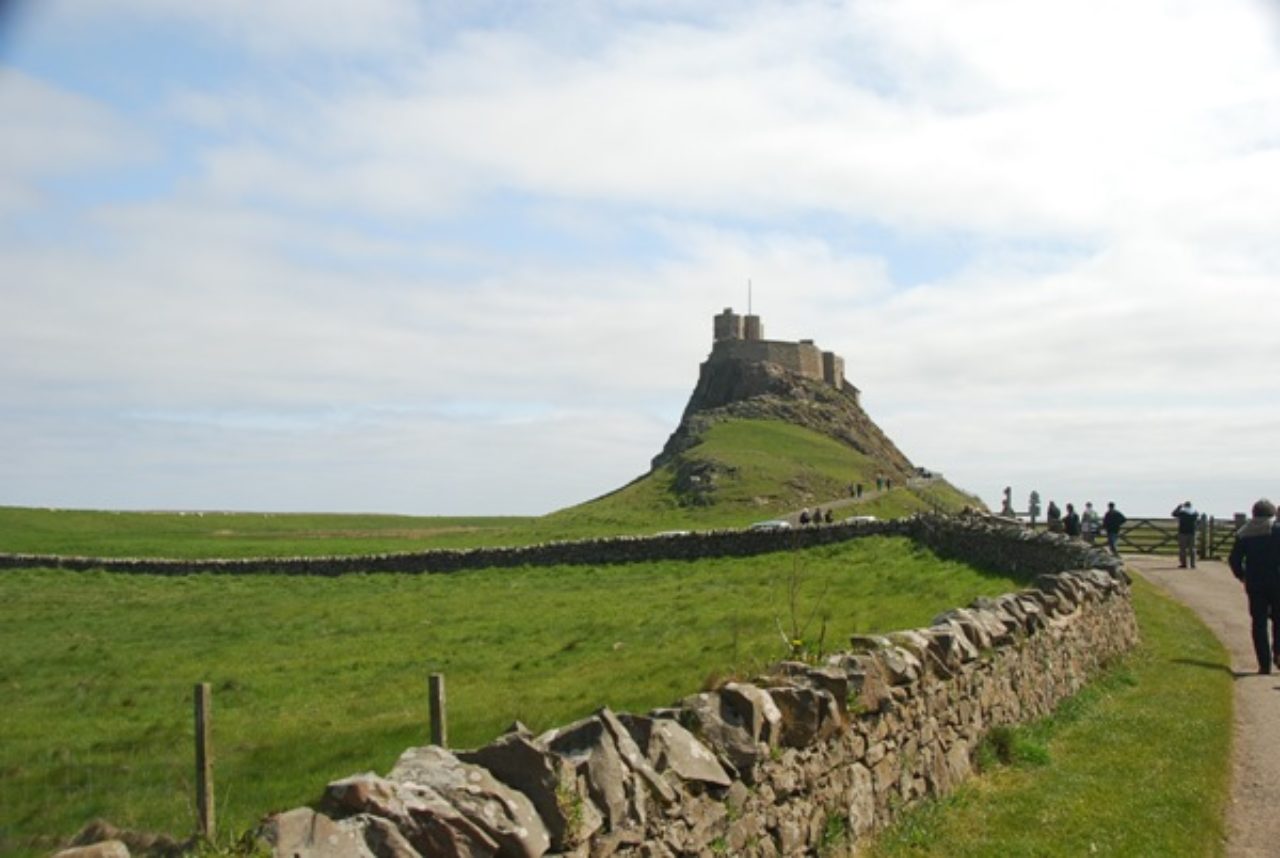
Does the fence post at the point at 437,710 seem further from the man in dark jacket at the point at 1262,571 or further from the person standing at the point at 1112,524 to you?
the person standing at the point at 1112,524

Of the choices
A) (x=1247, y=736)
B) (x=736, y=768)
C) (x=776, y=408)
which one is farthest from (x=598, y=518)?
(x=736, y=768)

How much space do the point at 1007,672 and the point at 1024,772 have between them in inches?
54.0

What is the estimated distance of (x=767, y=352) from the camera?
119 metres

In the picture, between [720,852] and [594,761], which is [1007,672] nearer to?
[720,852]

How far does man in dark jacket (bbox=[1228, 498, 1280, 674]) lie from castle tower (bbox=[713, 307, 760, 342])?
10670 cm

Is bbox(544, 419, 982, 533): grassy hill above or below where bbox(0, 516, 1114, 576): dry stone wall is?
above

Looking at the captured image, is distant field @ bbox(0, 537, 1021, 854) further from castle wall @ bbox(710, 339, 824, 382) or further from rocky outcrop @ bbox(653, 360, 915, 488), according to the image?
castle wall @ bbox(710, 339, 824, 382)

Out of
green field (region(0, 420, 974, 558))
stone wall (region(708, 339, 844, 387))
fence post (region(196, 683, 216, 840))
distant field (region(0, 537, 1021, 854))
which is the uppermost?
stone wall (region(708, 339, 844, 387))

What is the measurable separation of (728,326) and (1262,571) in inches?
4265

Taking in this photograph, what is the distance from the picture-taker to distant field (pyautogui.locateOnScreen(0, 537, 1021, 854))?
14.8 metres

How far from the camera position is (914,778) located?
10586mm

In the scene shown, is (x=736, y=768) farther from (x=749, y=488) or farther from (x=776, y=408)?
(x=776, y=408)

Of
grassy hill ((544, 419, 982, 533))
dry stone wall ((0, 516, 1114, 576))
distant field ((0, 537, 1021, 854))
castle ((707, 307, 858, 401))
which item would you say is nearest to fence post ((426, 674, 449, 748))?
distant field ((0, 537, 1021, 854))

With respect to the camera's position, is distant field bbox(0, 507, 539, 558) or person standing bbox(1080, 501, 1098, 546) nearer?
person standing bbox(1080, 501, 1098, 546)
